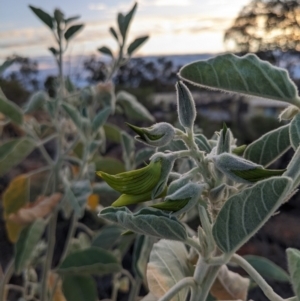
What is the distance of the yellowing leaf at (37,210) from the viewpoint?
2.75 ft

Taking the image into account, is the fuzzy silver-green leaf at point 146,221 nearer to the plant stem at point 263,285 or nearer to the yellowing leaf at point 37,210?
the plant stem at point 263,285

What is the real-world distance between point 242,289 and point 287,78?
1.11ft

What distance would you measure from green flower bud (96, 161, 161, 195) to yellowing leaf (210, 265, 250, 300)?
0.29 m

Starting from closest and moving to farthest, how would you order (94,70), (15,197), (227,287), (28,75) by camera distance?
(227,287), (15,197), (94,70), (28,75)

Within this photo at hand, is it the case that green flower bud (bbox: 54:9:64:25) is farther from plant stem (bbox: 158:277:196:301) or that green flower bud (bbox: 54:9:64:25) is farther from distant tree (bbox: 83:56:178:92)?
distant tree (bbox: 83:56:178:92)

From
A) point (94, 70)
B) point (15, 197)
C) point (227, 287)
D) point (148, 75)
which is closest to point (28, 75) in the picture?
point (94, 70)

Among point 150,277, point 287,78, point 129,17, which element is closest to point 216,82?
point 287,78

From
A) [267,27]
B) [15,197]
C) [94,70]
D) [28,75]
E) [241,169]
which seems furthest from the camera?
[267,27]

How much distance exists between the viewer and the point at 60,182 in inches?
36.4

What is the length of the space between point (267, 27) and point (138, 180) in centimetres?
396

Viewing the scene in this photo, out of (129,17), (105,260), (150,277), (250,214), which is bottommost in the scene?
(105,260)

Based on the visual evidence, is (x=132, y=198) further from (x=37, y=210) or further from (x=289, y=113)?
(x=37, y=210)

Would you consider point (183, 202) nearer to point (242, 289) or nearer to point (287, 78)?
point (287, 78)

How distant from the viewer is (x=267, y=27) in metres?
4.04
